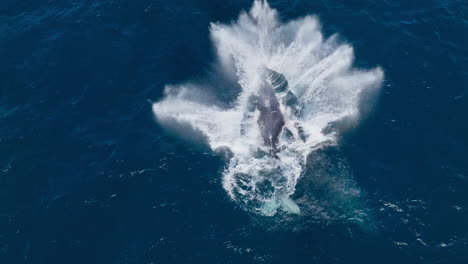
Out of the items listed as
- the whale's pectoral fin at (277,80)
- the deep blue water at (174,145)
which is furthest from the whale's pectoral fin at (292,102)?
the deep blue water at (174,145)

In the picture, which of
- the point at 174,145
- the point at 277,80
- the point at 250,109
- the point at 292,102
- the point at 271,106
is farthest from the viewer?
the point at 277,80

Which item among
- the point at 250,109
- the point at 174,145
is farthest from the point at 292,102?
the point at 174,145

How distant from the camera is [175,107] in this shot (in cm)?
7469

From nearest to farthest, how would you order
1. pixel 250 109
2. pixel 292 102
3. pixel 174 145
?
pixel 174 145 → pixel 292 102 → pixel 250 109

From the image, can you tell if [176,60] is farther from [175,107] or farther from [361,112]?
[361,112]

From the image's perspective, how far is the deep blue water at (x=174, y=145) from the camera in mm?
57312

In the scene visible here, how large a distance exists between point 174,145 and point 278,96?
20921 mm

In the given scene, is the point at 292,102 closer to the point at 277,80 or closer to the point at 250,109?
the point at 277,80

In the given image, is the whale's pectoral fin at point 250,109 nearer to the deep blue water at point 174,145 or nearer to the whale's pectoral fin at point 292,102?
the whale's pectoral fin at point 292,102

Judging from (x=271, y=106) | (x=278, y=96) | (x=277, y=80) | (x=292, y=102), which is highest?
(x=277, y=80)

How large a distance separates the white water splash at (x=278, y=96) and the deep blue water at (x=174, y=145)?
2.40 meters

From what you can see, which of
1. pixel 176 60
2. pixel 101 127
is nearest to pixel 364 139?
pixel 176 60

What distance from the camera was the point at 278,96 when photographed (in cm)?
7531

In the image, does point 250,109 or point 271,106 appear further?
point 250,109
